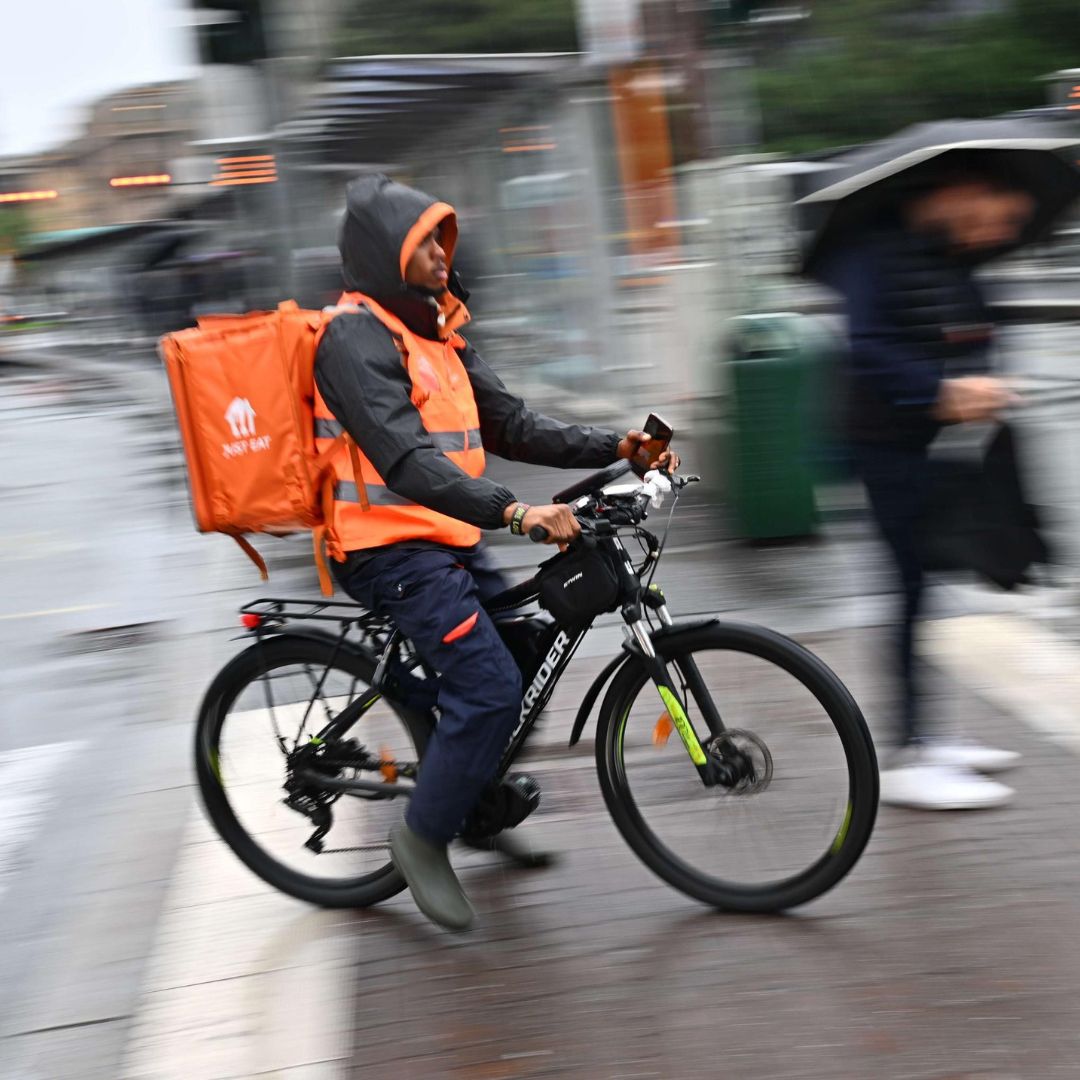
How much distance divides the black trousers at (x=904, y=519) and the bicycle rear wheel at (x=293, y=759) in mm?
1483

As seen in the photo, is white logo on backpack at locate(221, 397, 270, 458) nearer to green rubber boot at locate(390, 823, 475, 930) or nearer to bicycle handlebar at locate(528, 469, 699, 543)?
bicycle handlebar at locate(528, 469, 699, 543)

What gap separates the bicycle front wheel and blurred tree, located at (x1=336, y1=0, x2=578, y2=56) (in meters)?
36.4

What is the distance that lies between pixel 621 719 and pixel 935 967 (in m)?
0.95

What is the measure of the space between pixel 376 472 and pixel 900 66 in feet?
146

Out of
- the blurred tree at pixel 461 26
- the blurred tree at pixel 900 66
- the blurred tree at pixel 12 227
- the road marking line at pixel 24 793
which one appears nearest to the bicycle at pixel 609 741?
the road marking line at pixel 24 793

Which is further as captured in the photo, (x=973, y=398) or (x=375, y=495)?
(x=973, y=398)

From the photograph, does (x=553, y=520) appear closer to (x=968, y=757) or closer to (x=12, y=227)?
(x=968, y=757)

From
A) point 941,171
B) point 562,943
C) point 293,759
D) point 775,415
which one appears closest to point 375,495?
point 293,759

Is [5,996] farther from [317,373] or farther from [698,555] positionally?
[698,555]

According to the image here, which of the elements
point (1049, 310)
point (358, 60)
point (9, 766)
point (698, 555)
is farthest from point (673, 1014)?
point (1049, 310)

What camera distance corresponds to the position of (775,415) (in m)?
7.19

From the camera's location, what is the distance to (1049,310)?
1823cm

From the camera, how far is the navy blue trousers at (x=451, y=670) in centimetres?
349

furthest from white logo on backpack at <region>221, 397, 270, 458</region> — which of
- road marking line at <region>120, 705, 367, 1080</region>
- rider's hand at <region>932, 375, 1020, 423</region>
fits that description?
rider's hand at <region>932, 375, 1020, 423</region>
